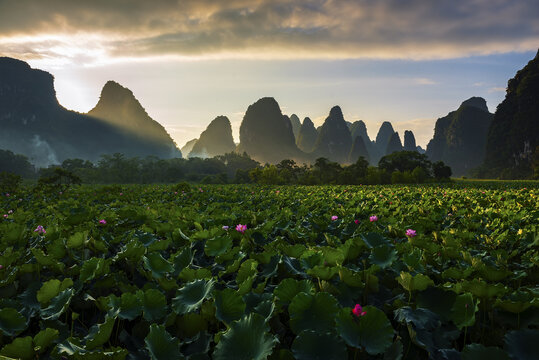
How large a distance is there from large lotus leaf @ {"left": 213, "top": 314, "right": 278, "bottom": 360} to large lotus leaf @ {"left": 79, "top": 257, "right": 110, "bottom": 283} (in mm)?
895

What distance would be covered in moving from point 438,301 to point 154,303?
1.12 m

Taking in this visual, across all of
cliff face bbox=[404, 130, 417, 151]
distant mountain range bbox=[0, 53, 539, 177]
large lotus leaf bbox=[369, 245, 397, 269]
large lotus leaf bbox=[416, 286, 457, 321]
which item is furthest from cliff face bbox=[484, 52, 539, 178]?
cliff face bbox=[404, 130, 417, 151]

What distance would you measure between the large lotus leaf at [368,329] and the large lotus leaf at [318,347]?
0.04 meters

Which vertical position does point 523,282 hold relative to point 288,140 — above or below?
below

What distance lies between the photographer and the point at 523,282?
1.82m

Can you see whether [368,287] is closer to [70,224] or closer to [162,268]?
[162,268]

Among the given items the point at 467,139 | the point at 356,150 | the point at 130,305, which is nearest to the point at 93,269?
the point at 130,305

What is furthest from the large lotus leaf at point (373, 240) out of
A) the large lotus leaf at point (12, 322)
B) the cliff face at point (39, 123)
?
the cliff face at point (39, 123)

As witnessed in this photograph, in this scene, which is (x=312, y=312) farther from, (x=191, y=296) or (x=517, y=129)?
(x=517, y=129)

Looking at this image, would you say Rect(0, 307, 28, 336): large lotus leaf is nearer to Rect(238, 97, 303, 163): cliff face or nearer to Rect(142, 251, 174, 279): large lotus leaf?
Rect(142, 251, 174, 279): large lotus leaf

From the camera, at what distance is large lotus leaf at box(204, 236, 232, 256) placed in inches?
73.2

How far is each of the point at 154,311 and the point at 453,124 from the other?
154 metres

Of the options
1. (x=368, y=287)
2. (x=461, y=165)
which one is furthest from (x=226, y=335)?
(x=461, y=165)

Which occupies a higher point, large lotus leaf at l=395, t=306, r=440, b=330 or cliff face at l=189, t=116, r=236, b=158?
cliff face at l=189, t=116, r=236, b=158
